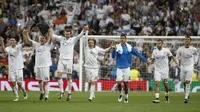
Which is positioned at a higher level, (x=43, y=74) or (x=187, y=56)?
(x=187, y=56)

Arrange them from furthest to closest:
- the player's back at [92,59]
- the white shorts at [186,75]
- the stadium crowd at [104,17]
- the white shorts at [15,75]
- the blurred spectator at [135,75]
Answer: the stadium crowd at [104,17], the blurred spectator at [135,75], the player's back at [92,59], the white shorts at [15,75], the white shorts at [186,75]

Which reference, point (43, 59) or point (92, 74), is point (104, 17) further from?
point (43, 59)

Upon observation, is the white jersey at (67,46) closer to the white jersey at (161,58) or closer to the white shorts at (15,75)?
the white shorts at (15,75)

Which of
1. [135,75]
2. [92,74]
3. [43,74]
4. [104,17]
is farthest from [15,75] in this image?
[104,17]

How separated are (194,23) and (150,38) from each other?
395 cm

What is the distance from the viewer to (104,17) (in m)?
38.0

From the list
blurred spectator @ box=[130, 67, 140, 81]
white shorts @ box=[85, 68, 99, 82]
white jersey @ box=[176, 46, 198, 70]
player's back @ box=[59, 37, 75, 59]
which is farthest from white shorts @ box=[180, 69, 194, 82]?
blurred spectator @ box=[130, 67, 140, 81]

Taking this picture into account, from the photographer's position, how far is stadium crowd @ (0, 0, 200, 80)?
36.9m

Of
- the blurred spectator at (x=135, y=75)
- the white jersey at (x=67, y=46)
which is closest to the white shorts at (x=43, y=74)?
the white jersey at (x=67, y=46)

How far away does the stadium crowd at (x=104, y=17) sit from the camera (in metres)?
36.9

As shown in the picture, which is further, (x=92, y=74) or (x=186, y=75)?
(x=92, y=74)

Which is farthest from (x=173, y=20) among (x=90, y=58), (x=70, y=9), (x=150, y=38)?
(x=90, y=58)

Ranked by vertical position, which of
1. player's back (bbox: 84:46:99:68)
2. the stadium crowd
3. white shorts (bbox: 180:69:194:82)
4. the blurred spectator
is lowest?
white shorts (bbox: 180:69:194:82)

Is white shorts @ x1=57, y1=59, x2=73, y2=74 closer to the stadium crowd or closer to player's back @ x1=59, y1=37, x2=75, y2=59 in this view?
player's back @ x1=59, y1=37, x2=75, y2=59
